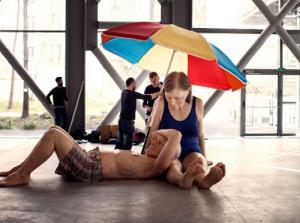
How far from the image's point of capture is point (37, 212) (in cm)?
333

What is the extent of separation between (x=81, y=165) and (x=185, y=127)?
118 cm

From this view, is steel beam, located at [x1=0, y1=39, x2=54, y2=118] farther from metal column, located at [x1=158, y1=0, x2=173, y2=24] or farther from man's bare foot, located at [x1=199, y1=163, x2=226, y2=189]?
man's bare foot, located at [x1=199, y1=163, x2=226, y2=189]

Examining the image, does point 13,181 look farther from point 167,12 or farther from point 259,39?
point 259,39

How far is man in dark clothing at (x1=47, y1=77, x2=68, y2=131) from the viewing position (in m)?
11.6

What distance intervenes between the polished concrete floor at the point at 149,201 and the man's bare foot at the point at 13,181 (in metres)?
0.09

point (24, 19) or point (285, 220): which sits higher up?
point (24, 19)

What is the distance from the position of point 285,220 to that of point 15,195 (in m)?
2.28

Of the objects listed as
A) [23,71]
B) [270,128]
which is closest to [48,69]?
[23,71]

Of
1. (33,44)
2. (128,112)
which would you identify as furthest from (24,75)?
(128,112)

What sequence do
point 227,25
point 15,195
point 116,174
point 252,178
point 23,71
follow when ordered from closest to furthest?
point 15,195 < point 116,174 < point 252,178 < point 23,71 < point 227,25

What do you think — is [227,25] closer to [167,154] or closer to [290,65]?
[290,65]

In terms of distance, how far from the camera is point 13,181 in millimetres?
4270

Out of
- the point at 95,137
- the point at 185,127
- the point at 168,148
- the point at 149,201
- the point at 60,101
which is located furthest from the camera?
the point at 60,101

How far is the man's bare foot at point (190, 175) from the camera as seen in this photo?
4086mm
